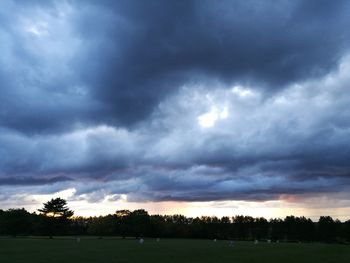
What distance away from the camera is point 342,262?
188 ft

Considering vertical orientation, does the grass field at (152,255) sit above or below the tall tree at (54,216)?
below

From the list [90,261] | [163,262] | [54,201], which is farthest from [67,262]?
[54,201]

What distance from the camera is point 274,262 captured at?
56750 mm

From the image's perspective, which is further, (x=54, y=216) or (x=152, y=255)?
(x=54, y=216)

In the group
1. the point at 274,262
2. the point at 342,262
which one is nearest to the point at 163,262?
the point at 274,262

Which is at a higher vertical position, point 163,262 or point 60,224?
point 60,224

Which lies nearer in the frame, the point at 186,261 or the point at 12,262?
the point at 12,262

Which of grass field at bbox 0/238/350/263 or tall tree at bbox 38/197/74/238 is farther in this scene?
tall tree at bbox 38/197/74/238

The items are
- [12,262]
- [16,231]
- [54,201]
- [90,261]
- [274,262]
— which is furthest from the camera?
[16,231]

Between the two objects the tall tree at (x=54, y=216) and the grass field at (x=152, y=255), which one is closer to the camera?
the grass field at (x=152, y=255)

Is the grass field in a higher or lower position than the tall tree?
lower

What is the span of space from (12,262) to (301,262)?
3154 centimetres

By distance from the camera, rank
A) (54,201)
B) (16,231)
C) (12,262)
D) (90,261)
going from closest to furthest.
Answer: (12,262) < (90,261) < (54,201) < (16,231)

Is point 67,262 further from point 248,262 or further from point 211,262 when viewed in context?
point 248,262
